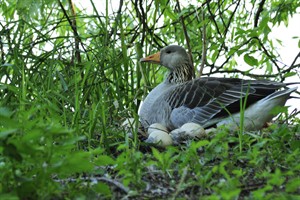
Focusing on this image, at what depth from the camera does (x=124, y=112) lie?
482cm

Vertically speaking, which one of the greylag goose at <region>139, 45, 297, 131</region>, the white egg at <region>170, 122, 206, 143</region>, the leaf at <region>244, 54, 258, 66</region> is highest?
the leaf at <region>244, 54, 258, 66</region>

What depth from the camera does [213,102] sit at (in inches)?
188

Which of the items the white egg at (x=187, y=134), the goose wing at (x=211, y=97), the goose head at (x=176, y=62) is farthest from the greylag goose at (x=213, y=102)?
the goose head at (x=176, y=62)

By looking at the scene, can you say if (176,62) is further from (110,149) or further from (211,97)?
(110,149)

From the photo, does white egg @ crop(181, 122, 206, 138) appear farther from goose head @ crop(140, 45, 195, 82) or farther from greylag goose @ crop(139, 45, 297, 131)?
goose head @ crop(140, 45, 195, 82)

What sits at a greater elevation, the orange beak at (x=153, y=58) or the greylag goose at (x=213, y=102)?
the orange beak at (x=153, y=58)

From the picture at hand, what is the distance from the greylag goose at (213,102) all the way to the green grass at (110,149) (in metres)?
0.26

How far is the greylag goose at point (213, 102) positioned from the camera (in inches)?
182

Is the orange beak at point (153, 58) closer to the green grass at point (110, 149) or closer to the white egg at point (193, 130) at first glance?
the green grass at point (110, 149)

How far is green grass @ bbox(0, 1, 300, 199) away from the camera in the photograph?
7.41 feet

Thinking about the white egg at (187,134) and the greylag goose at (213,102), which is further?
the greylag goose at (213,102)

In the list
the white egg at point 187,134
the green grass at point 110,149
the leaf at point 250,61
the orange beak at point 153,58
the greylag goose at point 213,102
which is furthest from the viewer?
the orange beak at point 153,58

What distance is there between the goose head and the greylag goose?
463mm

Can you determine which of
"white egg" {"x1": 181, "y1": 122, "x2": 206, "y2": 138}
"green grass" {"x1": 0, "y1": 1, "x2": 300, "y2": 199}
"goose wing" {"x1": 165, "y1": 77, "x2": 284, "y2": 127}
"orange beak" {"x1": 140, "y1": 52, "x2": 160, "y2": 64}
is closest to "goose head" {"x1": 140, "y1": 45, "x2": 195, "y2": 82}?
"orange beak" {"x1": 140, "y1": 52, "x2": 160, "y2": 64}
